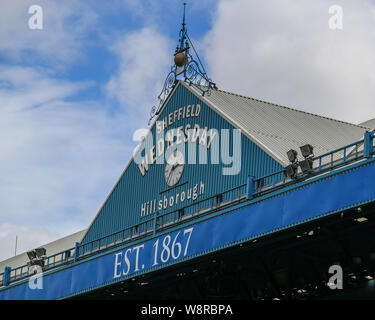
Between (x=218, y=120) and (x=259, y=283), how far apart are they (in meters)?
8.19

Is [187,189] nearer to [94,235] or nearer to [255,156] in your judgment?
[255,156]

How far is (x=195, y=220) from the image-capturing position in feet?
85.0

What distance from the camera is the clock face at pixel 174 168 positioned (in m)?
35.4

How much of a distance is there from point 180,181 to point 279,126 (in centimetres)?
472

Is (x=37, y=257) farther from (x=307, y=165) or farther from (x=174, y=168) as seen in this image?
(x=307, y=165)

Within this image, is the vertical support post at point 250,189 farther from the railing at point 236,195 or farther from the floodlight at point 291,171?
the floodlight at point 291,171

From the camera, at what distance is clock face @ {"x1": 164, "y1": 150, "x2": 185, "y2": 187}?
35438 millimetres

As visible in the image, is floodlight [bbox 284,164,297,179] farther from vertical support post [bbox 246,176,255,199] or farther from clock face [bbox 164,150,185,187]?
clock face [bbox 164,150,185,187]

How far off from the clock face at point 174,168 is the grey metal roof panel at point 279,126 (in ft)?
8.54

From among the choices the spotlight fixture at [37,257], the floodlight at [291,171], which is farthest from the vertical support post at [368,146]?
the spotlight fixture at [37,257]

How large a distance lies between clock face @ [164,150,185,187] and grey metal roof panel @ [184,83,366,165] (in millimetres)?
2604

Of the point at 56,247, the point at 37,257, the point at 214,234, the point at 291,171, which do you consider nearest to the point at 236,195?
the point at 214,234

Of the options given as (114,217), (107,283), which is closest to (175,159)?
(114,217)

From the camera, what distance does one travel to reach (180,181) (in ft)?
116
